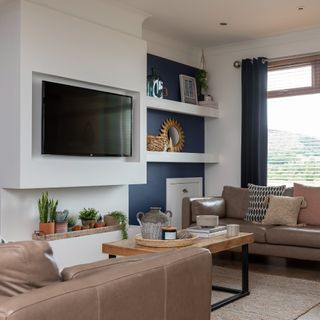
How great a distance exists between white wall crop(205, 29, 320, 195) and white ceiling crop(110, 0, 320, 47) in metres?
0.22

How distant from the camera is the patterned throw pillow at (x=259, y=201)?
17.2 ft

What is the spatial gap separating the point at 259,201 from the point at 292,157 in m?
1.10

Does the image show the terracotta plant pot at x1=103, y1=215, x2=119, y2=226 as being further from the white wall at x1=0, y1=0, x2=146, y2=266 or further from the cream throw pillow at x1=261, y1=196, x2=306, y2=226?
the cream throw pillow at x1=261, y1=196, x2=306, y2=226

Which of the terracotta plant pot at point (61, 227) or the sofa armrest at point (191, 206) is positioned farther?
the sofa armrest at point (191, 206)

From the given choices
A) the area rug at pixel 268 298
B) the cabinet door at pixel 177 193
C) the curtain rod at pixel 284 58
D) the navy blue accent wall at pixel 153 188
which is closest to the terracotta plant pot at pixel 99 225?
the navy blue accent wall at pixel 153 188

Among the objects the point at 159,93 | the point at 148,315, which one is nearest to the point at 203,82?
the point at 159,93

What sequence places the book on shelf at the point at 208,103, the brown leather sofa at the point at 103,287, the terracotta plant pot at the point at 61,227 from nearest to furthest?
1. the brown leather sofa at the point at 103,287
2. the terracotta plant pot at the point at 61,227
3. the book on shelf at the point at 208,103

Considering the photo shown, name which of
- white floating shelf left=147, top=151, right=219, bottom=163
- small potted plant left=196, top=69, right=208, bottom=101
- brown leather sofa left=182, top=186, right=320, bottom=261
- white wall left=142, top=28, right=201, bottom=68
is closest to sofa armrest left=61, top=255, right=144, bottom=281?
brown leather sofa left=182, top=186, right=320, bottom=261

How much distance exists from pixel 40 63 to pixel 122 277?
→ 298cm

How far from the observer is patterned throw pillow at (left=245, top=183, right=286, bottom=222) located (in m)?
5.25

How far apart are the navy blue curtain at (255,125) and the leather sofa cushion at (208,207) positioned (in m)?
0.75

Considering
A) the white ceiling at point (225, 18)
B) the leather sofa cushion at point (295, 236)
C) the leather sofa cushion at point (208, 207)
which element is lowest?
the leather sofa cushion at point (295, 236)

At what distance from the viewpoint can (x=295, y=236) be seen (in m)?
4.56

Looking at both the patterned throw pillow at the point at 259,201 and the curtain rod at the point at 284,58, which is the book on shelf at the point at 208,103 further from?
the patterned throw pillow at the point at 259,201
